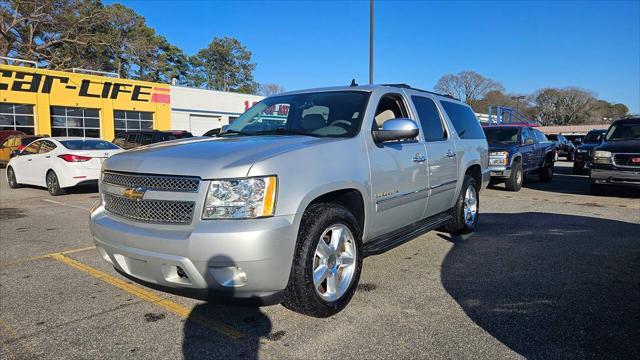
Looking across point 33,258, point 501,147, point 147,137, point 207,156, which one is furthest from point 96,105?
point 207,156

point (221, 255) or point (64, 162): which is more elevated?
point (64, 162)

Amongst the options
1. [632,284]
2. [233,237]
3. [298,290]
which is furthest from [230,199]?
[632,284]

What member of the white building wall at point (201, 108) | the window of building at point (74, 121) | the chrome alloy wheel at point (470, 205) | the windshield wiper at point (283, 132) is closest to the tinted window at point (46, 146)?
the windshield wiper at point (283, 132)

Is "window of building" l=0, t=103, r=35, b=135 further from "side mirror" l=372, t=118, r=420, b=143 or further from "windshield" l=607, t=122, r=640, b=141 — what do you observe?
"windshield" l=607, t=122, r=640, b=141

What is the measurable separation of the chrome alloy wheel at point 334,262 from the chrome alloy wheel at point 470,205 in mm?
2861

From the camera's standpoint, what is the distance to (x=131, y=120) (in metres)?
29.9

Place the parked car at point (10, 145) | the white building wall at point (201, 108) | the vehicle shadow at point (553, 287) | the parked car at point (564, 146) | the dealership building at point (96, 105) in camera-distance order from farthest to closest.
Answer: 1. the white building wall at point (201, 108)
2. the parked car at point (564, 146)
3. the dealership building at point (96, 105)
4. the parked car at point (10, 145)
5. the vehicle shadow at point (553, 287)

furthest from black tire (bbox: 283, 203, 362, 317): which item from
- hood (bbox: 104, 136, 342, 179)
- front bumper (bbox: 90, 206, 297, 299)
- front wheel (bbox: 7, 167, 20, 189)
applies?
front wheel (bbox: 7, 167, 20, 189)

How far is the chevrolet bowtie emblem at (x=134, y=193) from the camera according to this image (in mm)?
3098

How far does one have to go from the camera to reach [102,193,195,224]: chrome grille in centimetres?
289

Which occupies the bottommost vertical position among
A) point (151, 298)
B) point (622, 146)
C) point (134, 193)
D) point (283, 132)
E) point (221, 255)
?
point (151, 298)

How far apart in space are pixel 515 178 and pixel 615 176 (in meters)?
2.11

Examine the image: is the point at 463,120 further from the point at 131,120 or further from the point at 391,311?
the point at 131,120

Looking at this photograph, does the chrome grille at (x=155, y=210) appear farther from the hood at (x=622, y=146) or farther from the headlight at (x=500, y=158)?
the hood at (x=622, y=146)
